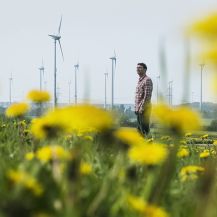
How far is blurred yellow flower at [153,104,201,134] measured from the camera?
1.18m

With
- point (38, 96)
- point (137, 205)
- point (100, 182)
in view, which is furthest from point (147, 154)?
point (38, 96)

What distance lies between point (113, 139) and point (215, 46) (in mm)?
369

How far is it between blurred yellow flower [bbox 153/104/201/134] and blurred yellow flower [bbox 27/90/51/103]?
2.92 feet

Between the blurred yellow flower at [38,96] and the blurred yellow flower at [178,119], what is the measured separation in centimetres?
89

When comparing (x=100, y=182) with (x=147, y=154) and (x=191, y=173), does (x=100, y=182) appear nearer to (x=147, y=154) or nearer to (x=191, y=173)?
(x=191, y=173)

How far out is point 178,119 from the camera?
1.18m

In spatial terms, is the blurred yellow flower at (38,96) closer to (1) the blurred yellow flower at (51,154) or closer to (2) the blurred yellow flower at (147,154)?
(1) the blurred yellow flower at (51,154)

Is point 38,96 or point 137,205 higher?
point 38,96

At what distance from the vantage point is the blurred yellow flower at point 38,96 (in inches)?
81.1

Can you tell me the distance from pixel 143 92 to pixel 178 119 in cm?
769

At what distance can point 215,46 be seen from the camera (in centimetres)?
110

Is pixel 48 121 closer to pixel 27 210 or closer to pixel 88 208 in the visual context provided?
pixel 88 208

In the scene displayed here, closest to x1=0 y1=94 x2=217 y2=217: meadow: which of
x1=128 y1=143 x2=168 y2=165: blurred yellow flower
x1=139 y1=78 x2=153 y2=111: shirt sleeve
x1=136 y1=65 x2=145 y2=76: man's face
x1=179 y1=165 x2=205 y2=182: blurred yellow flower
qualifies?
x1=128 y1=143 x2=168 y2=165: blurred yellow flower

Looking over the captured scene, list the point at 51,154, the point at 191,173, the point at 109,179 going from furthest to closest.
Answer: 1. the point at 191,173
2. the point at 51,154
3. the point at 109,179
